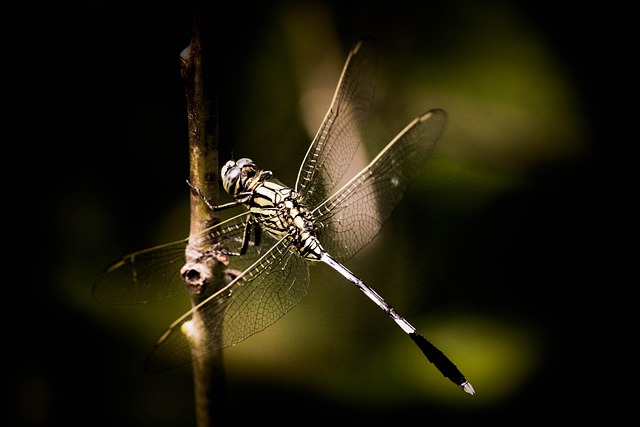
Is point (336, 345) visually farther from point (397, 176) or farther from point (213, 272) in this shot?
point (213, 272)

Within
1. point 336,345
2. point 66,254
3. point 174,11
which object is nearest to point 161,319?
point 66,254

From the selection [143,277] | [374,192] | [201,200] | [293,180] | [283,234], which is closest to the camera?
[201,200]

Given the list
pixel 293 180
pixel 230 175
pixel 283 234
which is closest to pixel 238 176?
pixel 230 175

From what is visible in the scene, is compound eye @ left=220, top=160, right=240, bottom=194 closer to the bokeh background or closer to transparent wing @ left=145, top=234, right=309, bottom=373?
transparent wing @ left=145, top=234, right=309, bottom=373

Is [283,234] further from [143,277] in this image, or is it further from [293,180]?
[293,180]

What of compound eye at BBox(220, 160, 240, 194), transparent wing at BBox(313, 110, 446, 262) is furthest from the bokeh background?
compound eye at BBox(220, 160, 240, 194)

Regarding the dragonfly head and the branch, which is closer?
the branch

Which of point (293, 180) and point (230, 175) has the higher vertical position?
point (293, 180)
